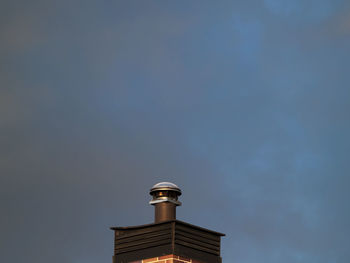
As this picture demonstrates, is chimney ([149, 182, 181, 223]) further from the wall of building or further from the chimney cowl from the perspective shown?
the wall of building

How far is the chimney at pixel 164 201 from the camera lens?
22266 mm

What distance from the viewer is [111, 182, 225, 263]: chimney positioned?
21.4 metres

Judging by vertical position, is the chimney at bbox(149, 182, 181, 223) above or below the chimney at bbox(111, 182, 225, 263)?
above

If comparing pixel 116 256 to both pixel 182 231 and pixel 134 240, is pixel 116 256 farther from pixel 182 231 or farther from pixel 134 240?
pixel 182 231

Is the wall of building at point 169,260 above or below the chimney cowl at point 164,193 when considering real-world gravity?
below

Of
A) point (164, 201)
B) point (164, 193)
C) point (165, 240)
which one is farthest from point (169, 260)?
point (164, 193)

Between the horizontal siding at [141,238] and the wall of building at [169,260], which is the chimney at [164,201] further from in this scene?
the wall of building at [169,260]

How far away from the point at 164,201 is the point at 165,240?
1.34 metres

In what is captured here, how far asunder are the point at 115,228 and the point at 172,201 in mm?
1741

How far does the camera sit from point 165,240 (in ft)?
70.3

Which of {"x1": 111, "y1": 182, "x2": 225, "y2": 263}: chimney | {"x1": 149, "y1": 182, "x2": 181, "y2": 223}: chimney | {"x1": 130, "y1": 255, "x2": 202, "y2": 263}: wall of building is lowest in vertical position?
{"x1": 130, "y1": 255, "x2": 202, "y2": 263}: wall of building

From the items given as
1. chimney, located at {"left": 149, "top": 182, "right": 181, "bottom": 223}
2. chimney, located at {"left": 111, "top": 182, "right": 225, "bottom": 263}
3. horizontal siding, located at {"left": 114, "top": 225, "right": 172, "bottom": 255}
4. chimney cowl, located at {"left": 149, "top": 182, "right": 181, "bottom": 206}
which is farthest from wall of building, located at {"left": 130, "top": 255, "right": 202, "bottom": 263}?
chimney cowl, located at {"left": 149, "top": 182, "right": 181, "bottom": 206}

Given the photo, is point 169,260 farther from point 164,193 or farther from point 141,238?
point 164,193

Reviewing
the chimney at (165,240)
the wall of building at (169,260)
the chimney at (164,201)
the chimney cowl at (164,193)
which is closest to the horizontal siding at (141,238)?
the chimney at (165,240)
